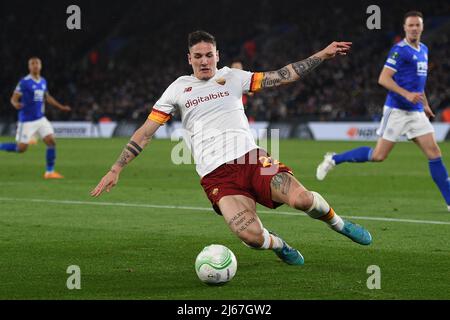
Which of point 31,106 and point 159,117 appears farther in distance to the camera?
point 31,106

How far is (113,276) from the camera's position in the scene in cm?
691

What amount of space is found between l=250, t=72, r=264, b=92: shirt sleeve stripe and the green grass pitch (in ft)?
4.93

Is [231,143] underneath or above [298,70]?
underneath

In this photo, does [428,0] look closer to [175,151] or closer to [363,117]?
[363,117]

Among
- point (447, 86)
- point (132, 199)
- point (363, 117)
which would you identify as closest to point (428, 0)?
point (447, 86)

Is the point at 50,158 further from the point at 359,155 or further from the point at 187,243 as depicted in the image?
the point at 187,243

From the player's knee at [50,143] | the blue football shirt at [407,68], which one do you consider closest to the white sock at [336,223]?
the blue football shirt at [407,68]

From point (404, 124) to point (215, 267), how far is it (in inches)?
226

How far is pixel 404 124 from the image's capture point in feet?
38.0

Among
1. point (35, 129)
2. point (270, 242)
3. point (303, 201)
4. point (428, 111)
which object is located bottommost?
point (270, 242)

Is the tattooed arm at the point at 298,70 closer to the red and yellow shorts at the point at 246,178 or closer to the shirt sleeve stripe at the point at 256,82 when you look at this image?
the shirt sleeve stripe at the point at 256,82

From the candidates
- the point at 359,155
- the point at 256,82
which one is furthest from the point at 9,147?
the point at 256,82
